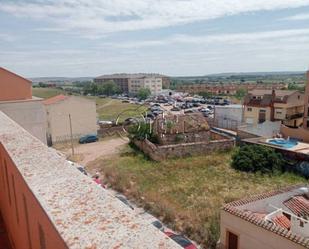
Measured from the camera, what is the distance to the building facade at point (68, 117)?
103ft

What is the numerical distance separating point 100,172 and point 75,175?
59.8ft

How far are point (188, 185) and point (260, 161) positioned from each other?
19.6ft

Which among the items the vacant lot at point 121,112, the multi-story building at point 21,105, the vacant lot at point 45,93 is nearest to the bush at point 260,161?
the multi-story building at point 21,105

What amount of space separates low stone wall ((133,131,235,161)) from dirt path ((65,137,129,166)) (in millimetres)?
3163

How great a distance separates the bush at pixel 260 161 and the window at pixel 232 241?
35.2 ft

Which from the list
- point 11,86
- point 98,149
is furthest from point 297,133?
point 11,86

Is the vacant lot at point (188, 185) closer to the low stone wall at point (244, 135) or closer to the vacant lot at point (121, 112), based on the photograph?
the low stone wall at point (244, 135)

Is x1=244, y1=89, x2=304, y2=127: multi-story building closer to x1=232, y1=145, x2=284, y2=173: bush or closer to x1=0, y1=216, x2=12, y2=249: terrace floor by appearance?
x1=232, y1=145, x2=284, y2=173: bush

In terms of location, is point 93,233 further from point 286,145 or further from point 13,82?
point 286,145

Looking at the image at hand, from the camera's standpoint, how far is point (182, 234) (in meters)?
12.4

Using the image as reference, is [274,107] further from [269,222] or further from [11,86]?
[11,86]

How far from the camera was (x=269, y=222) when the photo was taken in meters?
9.57

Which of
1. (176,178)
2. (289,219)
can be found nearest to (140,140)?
(176,178)

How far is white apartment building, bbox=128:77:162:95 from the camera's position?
11133 cm
